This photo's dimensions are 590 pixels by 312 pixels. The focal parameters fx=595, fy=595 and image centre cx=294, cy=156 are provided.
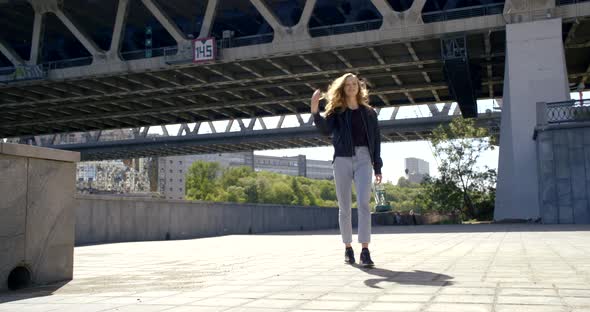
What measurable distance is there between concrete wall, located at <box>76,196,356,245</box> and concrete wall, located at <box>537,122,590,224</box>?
36.1 ft

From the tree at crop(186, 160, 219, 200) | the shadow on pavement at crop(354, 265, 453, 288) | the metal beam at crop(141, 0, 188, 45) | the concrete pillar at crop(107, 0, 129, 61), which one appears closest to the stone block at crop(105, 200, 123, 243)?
the shadow on pavement at crop(354, 265, 453, 288)

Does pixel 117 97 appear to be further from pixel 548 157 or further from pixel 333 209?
pixel 548 157

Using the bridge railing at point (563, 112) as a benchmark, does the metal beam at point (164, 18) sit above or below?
above

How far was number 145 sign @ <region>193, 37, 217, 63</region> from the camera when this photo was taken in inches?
1221

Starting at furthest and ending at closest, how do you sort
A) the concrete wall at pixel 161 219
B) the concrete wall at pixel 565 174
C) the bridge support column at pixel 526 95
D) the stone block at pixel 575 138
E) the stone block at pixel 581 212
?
1. the bridge support column at pixel 526 95
2. the stone block at pixel 575 138
3. the concrete wall at pixel 565 174
4. the stone block at pixel 581 212
5. the concrete wall at pixel 161 219

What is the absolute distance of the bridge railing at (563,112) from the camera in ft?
64.2

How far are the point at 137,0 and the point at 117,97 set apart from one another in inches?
321

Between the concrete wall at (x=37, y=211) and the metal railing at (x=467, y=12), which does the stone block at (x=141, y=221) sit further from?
the metal railing at (x=467, y=12)

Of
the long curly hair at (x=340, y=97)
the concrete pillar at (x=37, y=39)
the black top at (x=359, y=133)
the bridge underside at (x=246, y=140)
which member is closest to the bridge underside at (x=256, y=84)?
the concrete pillar at (x=37, y=39)

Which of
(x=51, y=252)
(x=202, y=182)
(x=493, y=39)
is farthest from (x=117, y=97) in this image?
(x=202, y=182)

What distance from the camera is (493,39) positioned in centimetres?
2923

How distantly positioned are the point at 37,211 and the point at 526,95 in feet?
70.9

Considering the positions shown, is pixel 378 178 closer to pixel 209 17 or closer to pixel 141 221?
pixel 141 221

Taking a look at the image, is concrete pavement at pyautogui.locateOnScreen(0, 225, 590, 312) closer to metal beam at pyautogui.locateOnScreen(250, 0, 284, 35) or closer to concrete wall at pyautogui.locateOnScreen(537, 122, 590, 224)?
concrete wall at pyautogui.locateOnScreen(537, 122, 590, 224)
